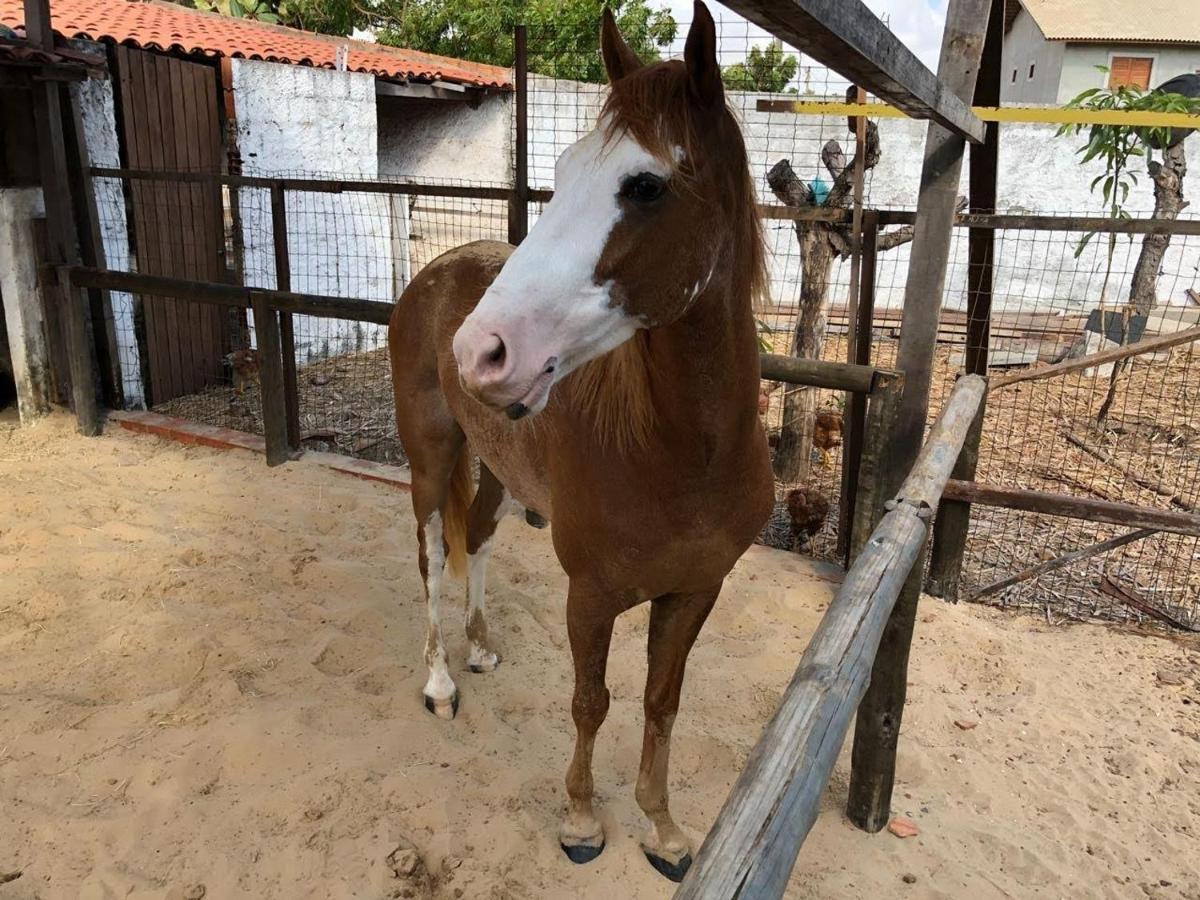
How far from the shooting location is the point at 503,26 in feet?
52.3

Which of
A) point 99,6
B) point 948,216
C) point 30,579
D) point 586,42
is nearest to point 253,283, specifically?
→ point 99,6

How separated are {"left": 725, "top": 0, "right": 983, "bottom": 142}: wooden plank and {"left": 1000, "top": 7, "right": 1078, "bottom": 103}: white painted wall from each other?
2274cm

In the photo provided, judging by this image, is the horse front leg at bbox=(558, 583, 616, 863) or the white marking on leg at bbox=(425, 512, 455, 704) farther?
the white marking on leg at bbox=(425, 512, 455, 704)

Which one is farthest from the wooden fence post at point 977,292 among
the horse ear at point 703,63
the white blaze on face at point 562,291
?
the white blaze on face at point 562,291

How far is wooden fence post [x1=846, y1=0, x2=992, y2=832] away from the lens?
81.4 inches

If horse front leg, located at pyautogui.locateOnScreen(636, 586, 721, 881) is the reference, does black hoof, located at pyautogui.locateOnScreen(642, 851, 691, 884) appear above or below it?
below

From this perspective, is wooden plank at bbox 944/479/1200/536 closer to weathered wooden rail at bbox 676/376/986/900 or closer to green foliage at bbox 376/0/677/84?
weathered wooden rail at bbox 676/376/986/900

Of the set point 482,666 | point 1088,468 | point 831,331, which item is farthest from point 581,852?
point 831,331

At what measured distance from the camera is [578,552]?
6.66 ft

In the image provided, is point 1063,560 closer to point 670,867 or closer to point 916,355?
point 916,355

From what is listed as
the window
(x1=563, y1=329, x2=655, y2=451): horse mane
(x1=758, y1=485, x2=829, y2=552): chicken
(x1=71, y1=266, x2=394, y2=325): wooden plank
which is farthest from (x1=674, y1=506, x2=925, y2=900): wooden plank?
the window

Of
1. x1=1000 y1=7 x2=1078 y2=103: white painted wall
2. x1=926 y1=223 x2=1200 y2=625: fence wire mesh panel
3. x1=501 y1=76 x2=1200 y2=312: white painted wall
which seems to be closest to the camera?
x1=926 y1=223 x2=1200 y2=625: fence wire mesh panel

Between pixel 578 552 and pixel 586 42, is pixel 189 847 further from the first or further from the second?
pixel 586 42

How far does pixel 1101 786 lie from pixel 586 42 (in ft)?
50.5
